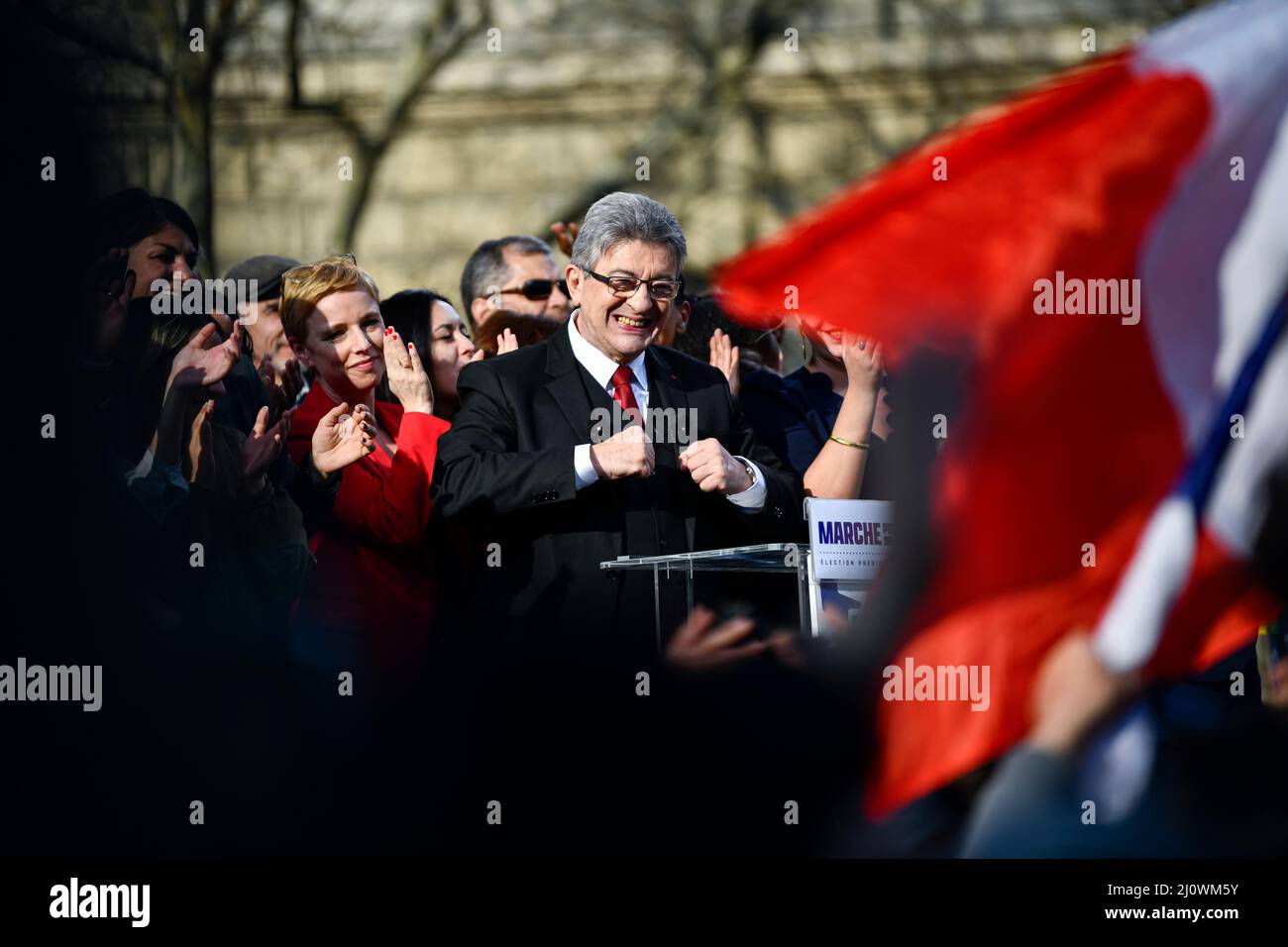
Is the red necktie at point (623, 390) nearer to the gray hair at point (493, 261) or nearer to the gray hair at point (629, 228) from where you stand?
the gray hair at point (629, 228)

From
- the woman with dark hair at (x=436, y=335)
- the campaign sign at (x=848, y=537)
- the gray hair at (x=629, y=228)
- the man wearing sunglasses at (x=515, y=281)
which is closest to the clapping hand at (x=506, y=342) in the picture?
the woman with dark hair at (x=436, y=335)

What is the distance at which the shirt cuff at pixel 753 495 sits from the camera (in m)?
4.76

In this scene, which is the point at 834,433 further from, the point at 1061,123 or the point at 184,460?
the point at 184,460

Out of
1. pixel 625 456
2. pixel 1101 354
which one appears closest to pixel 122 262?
pixel 625 456

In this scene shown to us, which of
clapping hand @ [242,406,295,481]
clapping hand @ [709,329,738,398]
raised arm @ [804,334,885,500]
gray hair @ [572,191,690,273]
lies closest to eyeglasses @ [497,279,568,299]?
clapping hand @ [709,329,738,398]

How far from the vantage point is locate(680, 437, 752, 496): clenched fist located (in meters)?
4.65

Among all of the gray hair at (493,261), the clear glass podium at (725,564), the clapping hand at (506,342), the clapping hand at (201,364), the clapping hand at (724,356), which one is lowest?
the clear glass podium at (725,564)

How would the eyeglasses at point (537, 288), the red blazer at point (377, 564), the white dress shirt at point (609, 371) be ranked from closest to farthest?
the white dress shirt at point (609, 371)
the red blazer at point (377, 564)
the eyeglasses at point (537, 288)

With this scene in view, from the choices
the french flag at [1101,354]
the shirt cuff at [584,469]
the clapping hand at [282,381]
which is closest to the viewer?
the french flag at [1101,354]

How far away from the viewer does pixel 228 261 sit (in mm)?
8234

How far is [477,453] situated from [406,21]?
6.97 meters

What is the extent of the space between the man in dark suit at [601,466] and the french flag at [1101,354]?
0.43 meters

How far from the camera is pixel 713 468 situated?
465cm

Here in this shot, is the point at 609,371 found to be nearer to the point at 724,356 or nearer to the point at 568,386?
the point at 568,386
